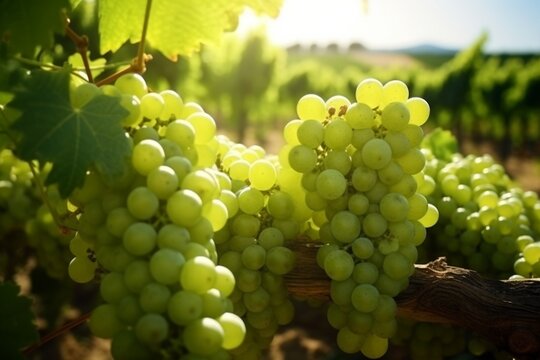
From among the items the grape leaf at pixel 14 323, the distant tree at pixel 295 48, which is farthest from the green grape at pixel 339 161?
the distant tree at pixel 295 48

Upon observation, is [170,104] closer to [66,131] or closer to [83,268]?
[66,131]

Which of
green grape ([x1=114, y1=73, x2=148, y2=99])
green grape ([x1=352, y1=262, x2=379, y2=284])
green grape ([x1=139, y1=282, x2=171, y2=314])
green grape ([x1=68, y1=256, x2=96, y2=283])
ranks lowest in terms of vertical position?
green grape ([x1=68, y1=256, x2=96, y2=283])

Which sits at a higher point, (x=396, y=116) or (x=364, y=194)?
(x=396, y=116)

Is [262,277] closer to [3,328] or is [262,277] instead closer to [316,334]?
[3,328]

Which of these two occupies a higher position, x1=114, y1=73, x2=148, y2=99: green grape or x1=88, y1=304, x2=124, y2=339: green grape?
x1=114, y1=73, x2=148, y2=99: green grape

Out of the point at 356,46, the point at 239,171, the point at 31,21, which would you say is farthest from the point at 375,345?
the point at 356,46

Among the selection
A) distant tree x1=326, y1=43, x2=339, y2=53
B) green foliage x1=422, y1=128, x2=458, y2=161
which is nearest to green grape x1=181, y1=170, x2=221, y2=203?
green foliage x1=422, y1=128, x2=458, y2=161

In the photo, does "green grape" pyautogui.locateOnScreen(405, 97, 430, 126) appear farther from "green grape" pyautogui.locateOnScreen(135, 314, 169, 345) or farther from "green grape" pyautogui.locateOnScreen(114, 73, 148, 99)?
"green grape" pyautogui.locateOnScreen(135, 314, 169, 345)

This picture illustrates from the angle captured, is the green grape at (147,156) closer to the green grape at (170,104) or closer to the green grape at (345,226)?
the green grape at (170,104)
